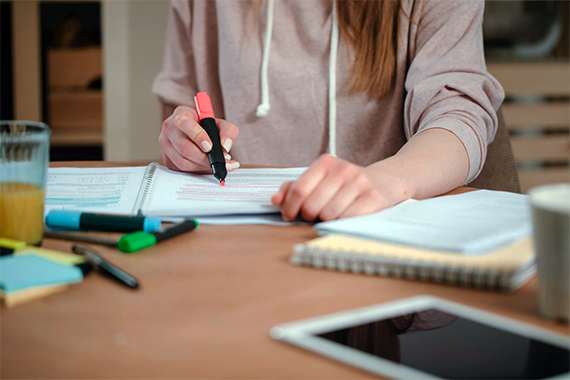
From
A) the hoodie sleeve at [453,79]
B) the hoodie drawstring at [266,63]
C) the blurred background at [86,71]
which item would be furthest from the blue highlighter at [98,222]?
the blurred background at [86,71]

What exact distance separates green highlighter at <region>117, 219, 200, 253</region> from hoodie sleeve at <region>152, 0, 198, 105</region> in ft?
2.27

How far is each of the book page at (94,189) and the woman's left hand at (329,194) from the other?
→ 0.17 meters

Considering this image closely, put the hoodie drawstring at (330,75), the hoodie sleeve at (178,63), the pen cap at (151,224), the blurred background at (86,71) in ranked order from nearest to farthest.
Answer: the pen cap at (151,224), the hoodie drawstring at (330,75), the hoodie sleeve at (178,63), the blurred background at (86,71)

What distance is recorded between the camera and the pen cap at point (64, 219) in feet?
1.69

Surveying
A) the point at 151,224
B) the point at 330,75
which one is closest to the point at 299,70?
the point at 330,75

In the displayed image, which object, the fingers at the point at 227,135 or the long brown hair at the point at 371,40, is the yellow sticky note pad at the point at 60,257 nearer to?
the fingers at the point at 227,135

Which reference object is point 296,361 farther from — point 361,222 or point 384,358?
point 361,222

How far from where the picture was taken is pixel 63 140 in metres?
2.44

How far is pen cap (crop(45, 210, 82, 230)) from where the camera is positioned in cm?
51

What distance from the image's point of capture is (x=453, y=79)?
839 millimetres

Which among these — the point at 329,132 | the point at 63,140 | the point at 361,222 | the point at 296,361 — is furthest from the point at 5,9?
the point at 296,361

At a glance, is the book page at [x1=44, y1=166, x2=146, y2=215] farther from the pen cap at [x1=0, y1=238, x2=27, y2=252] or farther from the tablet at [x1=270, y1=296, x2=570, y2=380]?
the tablet at [x1=270, y1=296, x2=570, y2=380]

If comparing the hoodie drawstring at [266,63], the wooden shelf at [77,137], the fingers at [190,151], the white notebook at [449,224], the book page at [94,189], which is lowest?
the wooden shelf at [77,137]

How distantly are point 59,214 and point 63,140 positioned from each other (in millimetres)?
2091
